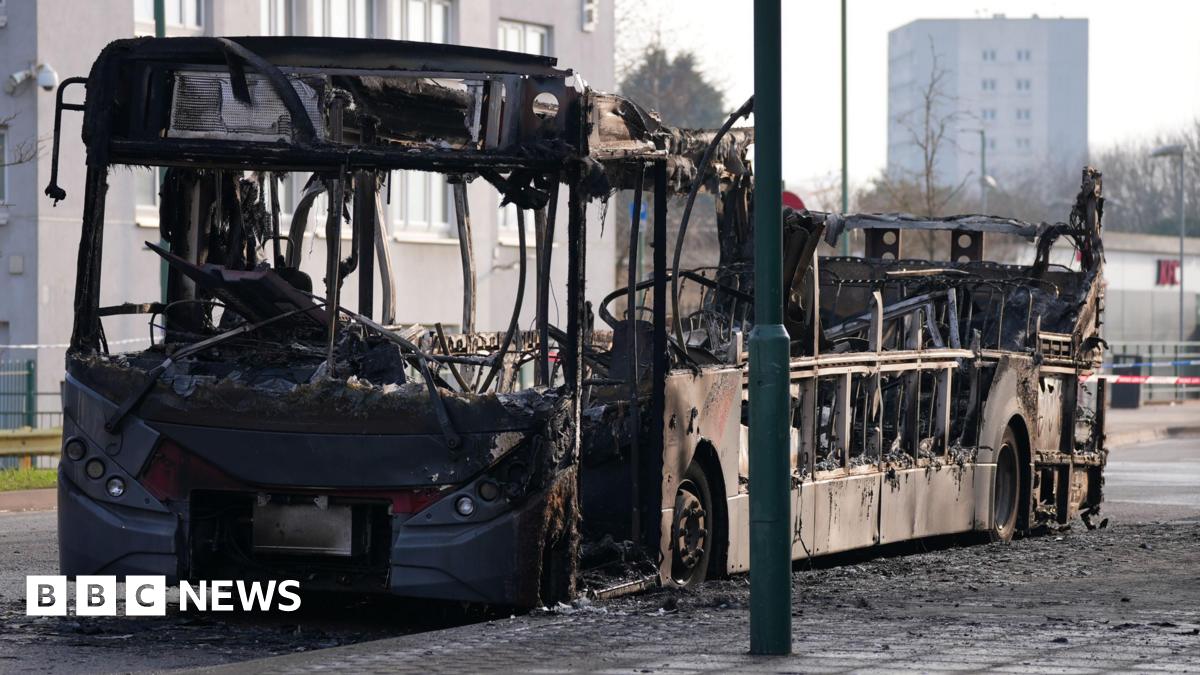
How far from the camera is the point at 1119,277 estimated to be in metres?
56.0

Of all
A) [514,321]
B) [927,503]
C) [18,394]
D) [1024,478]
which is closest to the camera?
[514,321]

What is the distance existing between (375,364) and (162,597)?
1.63m

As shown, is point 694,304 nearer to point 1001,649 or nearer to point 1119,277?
point 1001,649

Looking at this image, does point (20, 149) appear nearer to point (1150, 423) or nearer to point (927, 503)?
point (927, 503)

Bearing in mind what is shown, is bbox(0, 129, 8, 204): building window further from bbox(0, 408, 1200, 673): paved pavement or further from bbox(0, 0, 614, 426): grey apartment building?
bbox(0, 408, 1200, 673): paved pavement

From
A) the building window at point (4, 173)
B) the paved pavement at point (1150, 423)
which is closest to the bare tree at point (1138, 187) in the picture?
the paved pavement at point (1150, 423)

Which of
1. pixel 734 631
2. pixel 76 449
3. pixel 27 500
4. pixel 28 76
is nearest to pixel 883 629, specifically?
pixel 734 631

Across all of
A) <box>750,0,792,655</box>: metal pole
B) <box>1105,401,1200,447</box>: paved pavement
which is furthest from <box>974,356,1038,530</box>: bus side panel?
<box>1105,401,1200,447</box>: paved pavement

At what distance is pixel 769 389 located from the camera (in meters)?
8.20

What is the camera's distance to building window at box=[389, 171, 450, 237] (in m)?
32.7

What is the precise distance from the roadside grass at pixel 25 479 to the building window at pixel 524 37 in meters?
16.0

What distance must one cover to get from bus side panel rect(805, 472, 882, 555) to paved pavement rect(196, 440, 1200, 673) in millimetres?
200

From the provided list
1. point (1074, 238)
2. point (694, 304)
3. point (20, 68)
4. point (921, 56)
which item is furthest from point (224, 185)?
point (921, 56)

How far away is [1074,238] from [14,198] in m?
16.7
